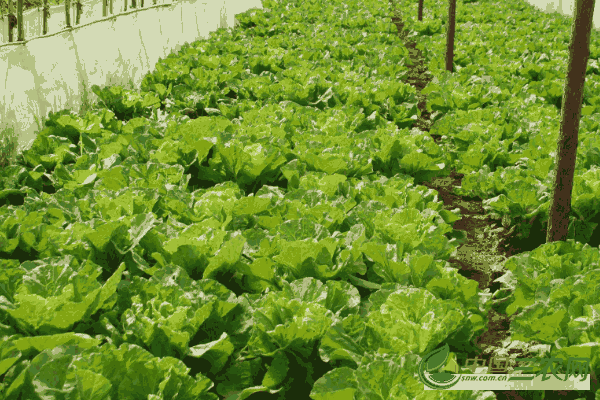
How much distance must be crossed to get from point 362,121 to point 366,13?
36.3 ft

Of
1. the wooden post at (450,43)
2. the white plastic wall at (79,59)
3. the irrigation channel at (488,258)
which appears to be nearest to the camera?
the irrigation channel at (488,258)

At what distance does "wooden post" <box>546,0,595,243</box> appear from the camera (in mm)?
2971

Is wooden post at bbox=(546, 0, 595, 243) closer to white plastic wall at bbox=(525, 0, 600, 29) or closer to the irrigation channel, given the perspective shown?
the irrigation channel

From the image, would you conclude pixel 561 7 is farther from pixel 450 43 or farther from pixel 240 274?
pixel 240 274

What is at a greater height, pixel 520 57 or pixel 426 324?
pixel 520 57

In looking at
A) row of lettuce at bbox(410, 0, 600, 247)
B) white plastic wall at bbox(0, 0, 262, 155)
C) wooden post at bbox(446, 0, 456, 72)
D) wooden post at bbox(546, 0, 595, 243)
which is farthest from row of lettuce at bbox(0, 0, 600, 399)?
wooden post at bbox(446, 0, 456, 72)

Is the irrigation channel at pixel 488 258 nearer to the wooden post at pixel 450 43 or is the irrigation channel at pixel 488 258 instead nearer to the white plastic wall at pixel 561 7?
the wooden post at pixel 450 43

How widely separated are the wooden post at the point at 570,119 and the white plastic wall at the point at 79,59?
14.1 ft

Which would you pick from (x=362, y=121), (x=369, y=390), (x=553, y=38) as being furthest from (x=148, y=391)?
(x=553, y=38)

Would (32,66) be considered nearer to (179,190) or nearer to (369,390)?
(179,190)

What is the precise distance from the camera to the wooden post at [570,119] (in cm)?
297

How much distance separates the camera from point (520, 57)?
9.22m

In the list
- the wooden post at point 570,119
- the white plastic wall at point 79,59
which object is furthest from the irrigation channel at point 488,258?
the white plastic wall at point 79,59

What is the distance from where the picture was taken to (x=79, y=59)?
20.9 ft
